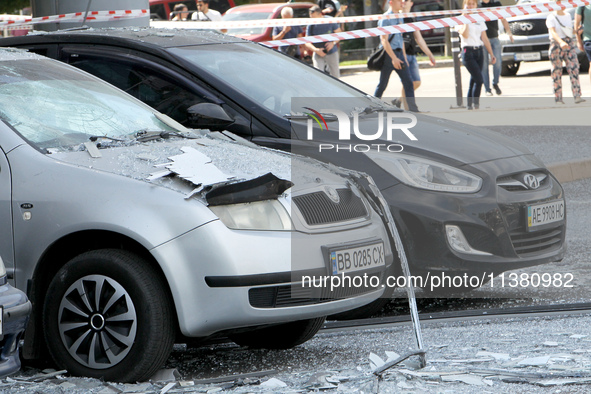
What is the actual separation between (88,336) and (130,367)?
9.3 inches

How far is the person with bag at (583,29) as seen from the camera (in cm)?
1452

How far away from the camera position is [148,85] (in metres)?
6.16

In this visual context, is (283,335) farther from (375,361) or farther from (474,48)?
(474,48)

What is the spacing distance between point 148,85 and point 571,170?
18.4 feet

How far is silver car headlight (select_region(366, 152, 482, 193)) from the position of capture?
547cm

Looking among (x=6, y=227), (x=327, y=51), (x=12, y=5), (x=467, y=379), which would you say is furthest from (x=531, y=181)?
(x=12, y=5)

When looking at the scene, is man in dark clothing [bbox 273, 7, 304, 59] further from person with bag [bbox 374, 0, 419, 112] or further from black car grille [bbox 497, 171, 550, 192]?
black car grille [bbox 497, 171, 550, 192]

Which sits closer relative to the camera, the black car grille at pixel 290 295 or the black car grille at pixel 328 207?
the black car grille at pixel 290 295

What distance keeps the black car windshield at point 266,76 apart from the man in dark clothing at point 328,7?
13.5m

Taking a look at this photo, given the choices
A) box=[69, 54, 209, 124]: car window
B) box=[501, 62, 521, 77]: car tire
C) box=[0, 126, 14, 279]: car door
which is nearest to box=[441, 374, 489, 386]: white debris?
box=[0, 126, 14, 279]: car door

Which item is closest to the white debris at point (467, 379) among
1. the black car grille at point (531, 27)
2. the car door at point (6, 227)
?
the car door at point (6, 227)

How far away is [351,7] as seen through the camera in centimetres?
3822

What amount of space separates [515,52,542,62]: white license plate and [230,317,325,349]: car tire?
1716 centimetres

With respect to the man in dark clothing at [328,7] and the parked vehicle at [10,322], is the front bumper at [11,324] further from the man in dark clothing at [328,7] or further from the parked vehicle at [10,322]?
the man in dark clothing at [328,7]
